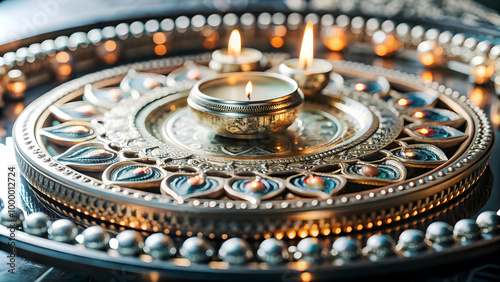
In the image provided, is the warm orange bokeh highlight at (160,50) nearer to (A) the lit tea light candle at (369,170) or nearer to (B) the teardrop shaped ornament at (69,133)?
(B) the teardrop shaped ornament at (69,133)

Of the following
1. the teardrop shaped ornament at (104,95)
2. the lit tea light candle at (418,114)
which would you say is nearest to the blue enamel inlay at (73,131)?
the teardrop shaped ornament at (104,95)

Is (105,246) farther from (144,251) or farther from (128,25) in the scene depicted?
(128,25)

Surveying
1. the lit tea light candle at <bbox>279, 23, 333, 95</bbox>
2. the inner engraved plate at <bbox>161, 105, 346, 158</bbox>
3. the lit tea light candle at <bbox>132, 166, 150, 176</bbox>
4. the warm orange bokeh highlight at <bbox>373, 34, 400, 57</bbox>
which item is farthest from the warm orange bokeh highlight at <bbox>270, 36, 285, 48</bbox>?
the lit tea light candle at <bbox>132, 166, 150, 176</bbox>

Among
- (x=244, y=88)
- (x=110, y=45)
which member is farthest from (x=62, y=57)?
(x=244, y=88)

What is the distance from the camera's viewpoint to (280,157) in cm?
100

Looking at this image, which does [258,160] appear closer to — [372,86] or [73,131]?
[73,131]

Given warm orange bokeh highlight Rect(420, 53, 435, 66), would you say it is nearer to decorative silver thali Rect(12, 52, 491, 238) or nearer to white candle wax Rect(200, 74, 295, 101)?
decorative silver thali Rect(12, 52, 491, 238)

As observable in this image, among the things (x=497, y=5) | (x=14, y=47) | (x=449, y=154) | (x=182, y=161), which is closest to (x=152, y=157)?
(x=182, y=161)

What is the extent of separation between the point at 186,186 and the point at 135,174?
0.10 m

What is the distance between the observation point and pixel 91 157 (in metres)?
0.99

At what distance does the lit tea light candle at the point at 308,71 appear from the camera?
121cm

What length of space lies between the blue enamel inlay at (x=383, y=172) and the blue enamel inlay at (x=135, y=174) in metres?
0.31

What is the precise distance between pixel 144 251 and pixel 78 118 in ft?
1.65

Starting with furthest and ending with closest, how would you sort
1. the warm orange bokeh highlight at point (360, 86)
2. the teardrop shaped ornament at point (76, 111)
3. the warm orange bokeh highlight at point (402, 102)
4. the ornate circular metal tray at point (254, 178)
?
1. the warm orange bokeh highlight at point (360, 86)
2. the warm orange bokeh highlight at point (402, 102)
3. the teardrop shaped ornament at point (76, 111)
4. the ornate circular metal tray at point (254, 178)
